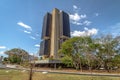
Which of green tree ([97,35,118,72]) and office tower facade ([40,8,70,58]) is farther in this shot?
office tower facade ([40,8,70,58])

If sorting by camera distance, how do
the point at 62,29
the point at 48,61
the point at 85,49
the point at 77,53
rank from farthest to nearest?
the point at 62,29 < the point at 48,61 < the point at 77,53 < the point at 85,49

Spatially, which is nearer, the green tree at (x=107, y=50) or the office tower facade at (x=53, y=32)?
the green tree at (x=107, y=50)

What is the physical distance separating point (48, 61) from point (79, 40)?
2066 cm

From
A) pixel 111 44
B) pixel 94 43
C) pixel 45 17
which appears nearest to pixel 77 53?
pixel 94 43

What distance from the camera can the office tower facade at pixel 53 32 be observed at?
97.4 metres

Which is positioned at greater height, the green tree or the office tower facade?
the office tower facade

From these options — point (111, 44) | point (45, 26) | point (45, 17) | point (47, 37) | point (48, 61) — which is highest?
point (45, 17)

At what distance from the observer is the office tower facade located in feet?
320

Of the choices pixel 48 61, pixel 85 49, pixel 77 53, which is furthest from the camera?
pixel 48 61

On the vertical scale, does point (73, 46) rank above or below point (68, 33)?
below

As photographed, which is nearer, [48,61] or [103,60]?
[103,60]

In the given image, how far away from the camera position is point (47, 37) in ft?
332

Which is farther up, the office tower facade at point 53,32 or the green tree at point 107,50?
the office tower facade at point 53,32

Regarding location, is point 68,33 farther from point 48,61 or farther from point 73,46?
point 73,46
